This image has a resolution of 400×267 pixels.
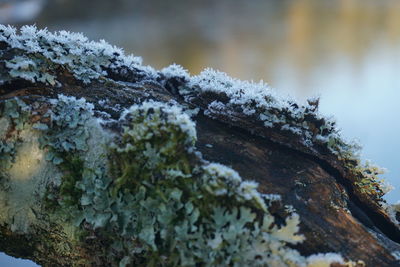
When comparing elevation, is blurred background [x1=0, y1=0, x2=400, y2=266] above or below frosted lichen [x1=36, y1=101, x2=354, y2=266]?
above

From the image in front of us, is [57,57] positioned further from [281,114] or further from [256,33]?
[256,33]

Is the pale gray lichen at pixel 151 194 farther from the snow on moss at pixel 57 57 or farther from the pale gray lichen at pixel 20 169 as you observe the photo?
the snow on moss at pixel 57 57

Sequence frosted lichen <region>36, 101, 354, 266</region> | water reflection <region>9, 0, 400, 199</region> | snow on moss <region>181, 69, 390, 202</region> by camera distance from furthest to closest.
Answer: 1. water reflection <region>9, 0, 400, 199</region>
2. snow on moss <region>181, 69, 390, 202</region>
3. frosted lichen <region>36, 101, 354, 266</region>

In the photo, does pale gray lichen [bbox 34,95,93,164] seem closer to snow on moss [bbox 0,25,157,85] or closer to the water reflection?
snow on moss [bbox 0,25,157,85]

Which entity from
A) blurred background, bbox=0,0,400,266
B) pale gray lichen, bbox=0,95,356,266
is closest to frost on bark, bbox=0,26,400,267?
pale gray lichen, bbox=0,95,356,266

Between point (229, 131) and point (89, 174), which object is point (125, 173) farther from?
point (229, 131)

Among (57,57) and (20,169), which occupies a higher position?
(57,57)

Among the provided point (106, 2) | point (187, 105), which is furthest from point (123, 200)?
point (106, 2)

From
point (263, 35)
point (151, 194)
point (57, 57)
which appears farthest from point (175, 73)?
point (263, 35)

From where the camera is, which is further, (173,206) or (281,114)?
(281,114)
